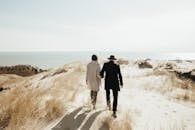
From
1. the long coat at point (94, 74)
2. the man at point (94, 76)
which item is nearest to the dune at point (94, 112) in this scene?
the man at point (94, 76)

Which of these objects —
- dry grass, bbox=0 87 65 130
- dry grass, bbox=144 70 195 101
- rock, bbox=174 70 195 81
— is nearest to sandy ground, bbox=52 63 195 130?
dry grass, bbox=0 87 65 130

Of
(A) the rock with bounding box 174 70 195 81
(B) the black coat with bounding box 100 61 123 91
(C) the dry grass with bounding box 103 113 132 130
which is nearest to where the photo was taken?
(C) the dry grass with bounding box 103 113 132 130

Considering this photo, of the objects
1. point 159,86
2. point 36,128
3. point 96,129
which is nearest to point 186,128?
point 96,129

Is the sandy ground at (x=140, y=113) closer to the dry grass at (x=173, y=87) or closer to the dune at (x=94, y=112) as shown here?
the dune at (x=94, y=112)

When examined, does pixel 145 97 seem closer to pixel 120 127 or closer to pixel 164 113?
pixel 164 113

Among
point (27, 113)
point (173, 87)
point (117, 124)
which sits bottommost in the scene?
point (173, 87)

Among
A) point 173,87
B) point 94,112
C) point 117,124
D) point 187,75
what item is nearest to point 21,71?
point 187,75

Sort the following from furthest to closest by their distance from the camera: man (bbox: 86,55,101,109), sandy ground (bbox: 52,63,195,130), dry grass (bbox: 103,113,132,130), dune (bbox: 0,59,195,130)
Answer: man (bbox: 86,55,101,109), sandy ground (bbox: 52,63,195,130), dune (bbox: 0,59,195,130), dry grass (bbox: 103,113,132,130)

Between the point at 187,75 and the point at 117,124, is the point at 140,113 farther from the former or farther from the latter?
the point at 187,75

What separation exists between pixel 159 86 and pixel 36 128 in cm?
1137

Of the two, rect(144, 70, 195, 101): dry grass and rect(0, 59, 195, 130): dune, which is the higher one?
rect(0, 59, 195, 130): dune

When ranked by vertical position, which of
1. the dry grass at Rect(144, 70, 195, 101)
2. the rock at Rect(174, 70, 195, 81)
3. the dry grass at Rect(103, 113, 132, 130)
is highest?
the dry grass at Rect(103, 113, 132, 130)

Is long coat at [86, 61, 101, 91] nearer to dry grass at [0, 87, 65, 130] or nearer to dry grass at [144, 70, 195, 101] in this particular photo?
dry grass at [0, 87, 65, 130]

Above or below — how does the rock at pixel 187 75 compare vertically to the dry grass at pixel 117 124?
below
